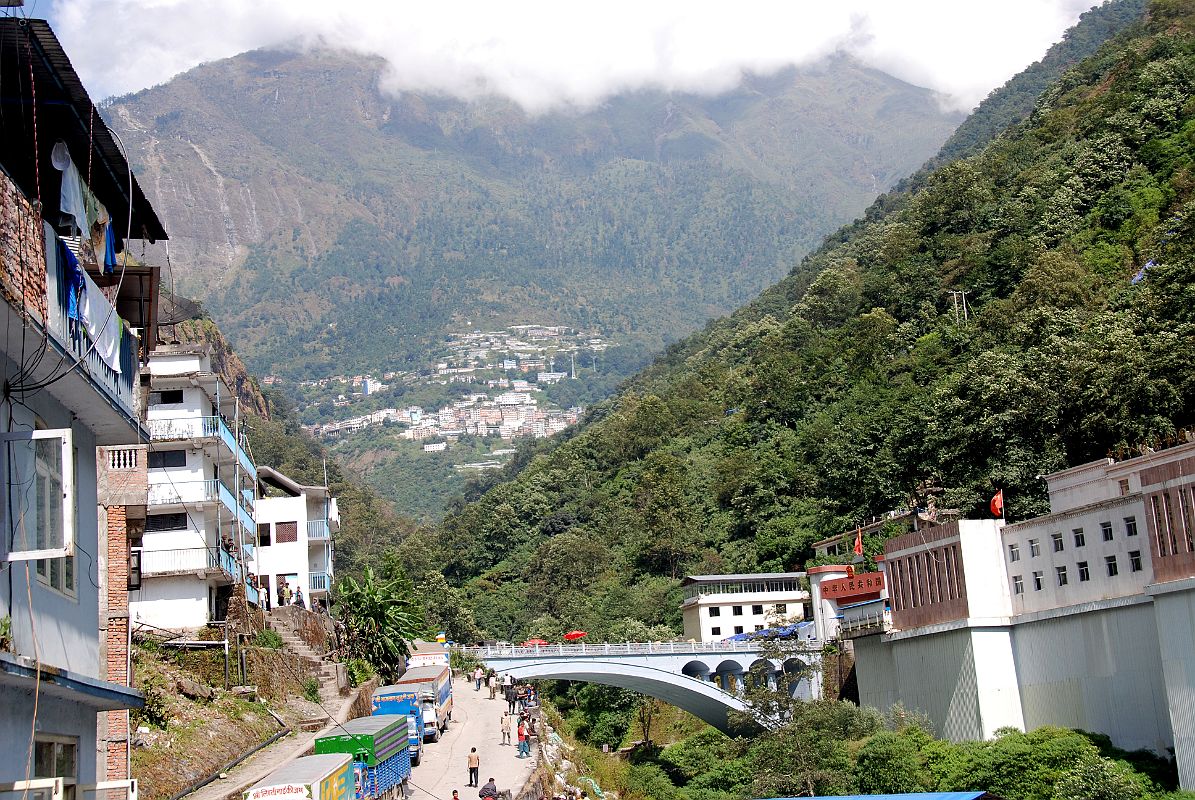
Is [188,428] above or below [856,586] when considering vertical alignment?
above

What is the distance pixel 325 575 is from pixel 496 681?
9.46 m

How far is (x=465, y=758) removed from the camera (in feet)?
123

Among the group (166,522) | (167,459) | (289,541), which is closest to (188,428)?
(167,459)

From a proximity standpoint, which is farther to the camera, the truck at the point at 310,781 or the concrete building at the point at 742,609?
the concrete building at the point at 742,609

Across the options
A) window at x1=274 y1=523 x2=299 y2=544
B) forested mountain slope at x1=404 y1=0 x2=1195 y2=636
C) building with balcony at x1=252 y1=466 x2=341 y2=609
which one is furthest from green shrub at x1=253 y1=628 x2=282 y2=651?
forested mountain slope at x1=404 y1=0 x2=1195 y2=636

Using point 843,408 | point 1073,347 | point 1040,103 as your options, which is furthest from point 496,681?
point 1040,103

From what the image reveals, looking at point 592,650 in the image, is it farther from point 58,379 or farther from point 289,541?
point 58,379

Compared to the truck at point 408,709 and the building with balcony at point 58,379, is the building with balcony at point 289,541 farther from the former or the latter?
the building with balcony at point 58,379

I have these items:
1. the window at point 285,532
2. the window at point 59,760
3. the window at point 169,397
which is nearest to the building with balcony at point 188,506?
the window at point 169,397

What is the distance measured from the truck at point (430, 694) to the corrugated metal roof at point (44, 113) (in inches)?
1126

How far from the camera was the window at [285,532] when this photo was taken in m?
53.1

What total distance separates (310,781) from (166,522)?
1943 cm

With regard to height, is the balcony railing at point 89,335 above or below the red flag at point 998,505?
below

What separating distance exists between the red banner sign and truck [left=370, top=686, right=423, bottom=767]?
28.9 meters
